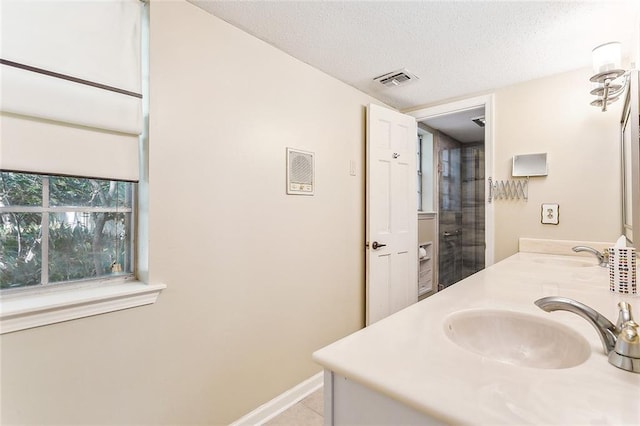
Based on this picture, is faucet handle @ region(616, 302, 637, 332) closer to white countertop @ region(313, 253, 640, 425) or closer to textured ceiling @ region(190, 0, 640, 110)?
white countertop @ region(313, 253, 640, 425)

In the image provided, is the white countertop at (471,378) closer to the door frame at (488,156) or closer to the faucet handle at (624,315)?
the faucet handle at (624,315)

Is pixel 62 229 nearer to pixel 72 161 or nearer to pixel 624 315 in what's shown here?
pixel 72 161

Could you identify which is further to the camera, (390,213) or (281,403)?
(390,213)

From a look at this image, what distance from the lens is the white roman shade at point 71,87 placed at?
3.25 feet

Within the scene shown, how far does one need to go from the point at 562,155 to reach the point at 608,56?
70 cm

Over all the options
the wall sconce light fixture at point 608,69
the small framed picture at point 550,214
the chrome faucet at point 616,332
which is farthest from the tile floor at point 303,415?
the wall sconce light fixture at point 608,69

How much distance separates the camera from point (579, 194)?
2.05 meters

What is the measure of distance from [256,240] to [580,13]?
2.02 m

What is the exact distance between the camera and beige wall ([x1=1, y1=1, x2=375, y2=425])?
3.73ft

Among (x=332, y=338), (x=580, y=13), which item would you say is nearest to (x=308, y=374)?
(x=332, y=338)

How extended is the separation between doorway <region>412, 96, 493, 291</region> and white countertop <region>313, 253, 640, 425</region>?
285 centimetres

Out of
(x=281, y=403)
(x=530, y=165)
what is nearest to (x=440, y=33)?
(x=530, y=165)

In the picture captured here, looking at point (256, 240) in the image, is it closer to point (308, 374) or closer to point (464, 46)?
Answer: point (308, 374)

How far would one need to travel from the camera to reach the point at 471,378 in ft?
1.94
